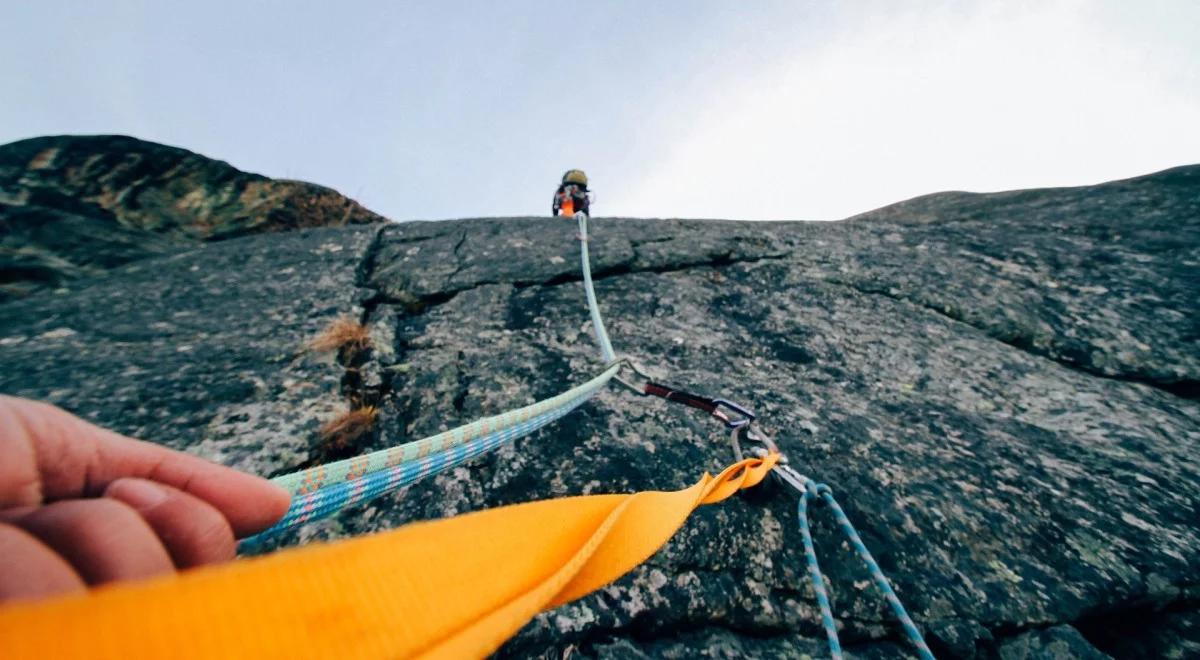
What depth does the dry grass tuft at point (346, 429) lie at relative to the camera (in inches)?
63.9

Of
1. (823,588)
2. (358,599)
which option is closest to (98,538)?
(358,599)

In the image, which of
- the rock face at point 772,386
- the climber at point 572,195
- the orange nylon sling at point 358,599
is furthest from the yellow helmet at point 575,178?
the orange nylon sling at point 358,599

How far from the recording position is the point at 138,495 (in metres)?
0.51

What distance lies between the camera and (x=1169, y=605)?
1.25 m

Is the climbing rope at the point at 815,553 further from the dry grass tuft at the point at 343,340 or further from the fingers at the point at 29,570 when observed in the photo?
the dry grass tuft at the point at 343,340

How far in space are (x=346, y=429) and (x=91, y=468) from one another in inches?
44.3

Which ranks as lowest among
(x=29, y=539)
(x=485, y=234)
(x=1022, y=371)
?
(x=1022, y=371)

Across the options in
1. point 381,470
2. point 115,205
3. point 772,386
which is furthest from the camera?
point 115,205

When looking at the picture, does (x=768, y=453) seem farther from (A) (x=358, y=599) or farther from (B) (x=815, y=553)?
(A) (x=358, y=599)

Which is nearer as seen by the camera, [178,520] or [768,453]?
[178,520]

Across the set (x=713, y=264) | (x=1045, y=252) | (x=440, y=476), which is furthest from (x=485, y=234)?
(x=1045, y=252)

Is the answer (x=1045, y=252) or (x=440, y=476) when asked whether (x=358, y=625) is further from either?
(x=1045, y=252)

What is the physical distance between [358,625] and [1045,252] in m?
4.32

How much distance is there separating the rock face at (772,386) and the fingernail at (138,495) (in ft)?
2.47
